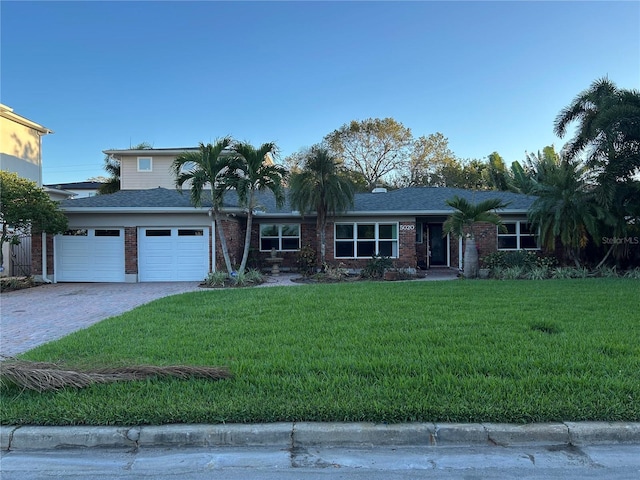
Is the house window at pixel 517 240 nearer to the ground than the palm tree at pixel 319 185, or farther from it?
nearer to the ground

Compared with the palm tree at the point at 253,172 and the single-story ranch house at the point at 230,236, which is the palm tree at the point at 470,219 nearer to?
the single-story ranch house at the point at 230,236

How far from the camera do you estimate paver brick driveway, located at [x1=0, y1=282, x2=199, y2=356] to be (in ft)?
23.7

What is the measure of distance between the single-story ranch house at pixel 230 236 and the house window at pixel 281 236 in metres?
0.04

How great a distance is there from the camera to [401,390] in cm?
405

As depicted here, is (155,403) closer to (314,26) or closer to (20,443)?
(20,443)

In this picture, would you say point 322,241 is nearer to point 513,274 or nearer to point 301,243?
point 301,243

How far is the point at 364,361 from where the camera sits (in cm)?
481

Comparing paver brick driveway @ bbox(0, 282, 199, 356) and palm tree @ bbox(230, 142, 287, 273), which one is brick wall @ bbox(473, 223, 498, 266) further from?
paver brick driveway @ bbox(0, 282, 199, 356)

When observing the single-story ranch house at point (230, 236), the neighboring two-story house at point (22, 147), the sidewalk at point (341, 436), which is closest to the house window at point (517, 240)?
the single-story ranch house at point (230, 236)

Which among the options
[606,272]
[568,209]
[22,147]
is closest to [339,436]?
[568,209]

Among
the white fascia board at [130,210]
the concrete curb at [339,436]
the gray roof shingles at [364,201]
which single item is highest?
the gray roof shingles at [364,201]

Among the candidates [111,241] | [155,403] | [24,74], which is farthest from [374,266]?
[24,74]

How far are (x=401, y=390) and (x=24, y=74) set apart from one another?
56.8 ft

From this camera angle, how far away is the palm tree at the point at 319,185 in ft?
48.8
